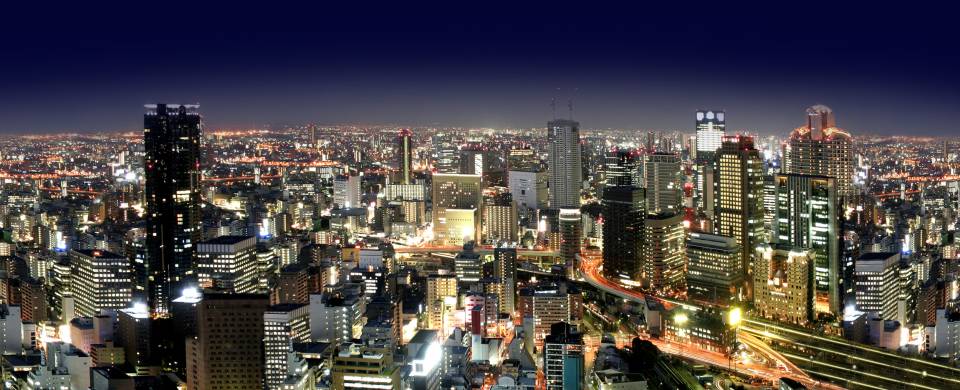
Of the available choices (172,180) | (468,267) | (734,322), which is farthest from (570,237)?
(172,180)

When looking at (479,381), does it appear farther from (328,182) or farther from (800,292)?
(328,182)

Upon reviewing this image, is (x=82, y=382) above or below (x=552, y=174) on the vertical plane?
below

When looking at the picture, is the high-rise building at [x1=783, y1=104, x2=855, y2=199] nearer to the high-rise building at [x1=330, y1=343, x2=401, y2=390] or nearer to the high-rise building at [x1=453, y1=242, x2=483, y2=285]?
the high-rise building at [x1=453, y1=242, x2=483, y2=285]

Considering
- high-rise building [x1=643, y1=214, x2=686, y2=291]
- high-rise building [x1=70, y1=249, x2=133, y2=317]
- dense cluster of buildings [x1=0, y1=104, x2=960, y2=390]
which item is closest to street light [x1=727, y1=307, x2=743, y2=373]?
dense cluster of buildings [x1=0, y1=104, x2=960, y2=390]

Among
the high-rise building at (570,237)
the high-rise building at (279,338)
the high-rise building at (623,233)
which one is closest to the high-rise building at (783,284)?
the high-rise building at (623,233)

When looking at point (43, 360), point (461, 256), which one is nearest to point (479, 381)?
point (43, 360)

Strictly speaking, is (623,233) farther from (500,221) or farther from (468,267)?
(500,221)
